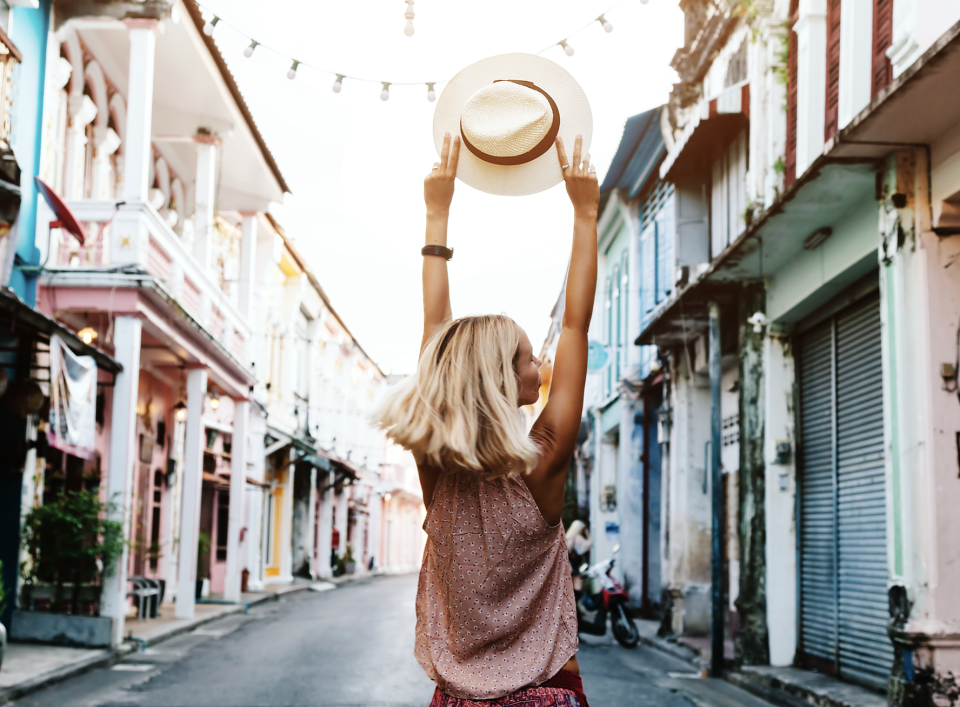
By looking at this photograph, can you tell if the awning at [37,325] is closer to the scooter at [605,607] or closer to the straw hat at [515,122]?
the scooter at [605,607]

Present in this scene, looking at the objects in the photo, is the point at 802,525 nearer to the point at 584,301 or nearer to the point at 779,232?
the point at 779,232

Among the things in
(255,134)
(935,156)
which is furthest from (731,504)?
(255,134)

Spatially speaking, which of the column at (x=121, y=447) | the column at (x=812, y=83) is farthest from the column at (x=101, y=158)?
the column at (x=812, y=83)

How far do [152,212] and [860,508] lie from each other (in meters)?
8.23

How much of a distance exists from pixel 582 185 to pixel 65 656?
9576 millimetres

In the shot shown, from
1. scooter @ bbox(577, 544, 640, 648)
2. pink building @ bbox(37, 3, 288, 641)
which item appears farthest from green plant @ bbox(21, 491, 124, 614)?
scooter @ bbox(577, 544, 640, 648)

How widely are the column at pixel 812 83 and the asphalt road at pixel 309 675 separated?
16.0 ft

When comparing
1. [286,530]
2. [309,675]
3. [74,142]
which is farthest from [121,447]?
[286,530]

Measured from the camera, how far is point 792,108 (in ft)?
36.3

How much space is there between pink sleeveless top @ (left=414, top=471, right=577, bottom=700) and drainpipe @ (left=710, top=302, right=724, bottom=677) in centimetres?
936

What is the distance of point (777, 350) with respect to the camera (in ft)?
37.5

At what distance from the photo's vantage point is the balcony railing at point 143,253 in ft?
40.2

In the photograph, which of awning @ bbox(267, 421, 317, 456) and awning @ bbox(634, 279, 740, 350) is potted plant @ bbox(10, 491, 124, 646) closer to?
awning @ bbox(634, 279, 740, 350)

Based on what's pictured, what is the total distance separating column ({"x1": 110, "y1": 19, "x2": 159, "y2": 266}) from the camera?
40.1 ft
